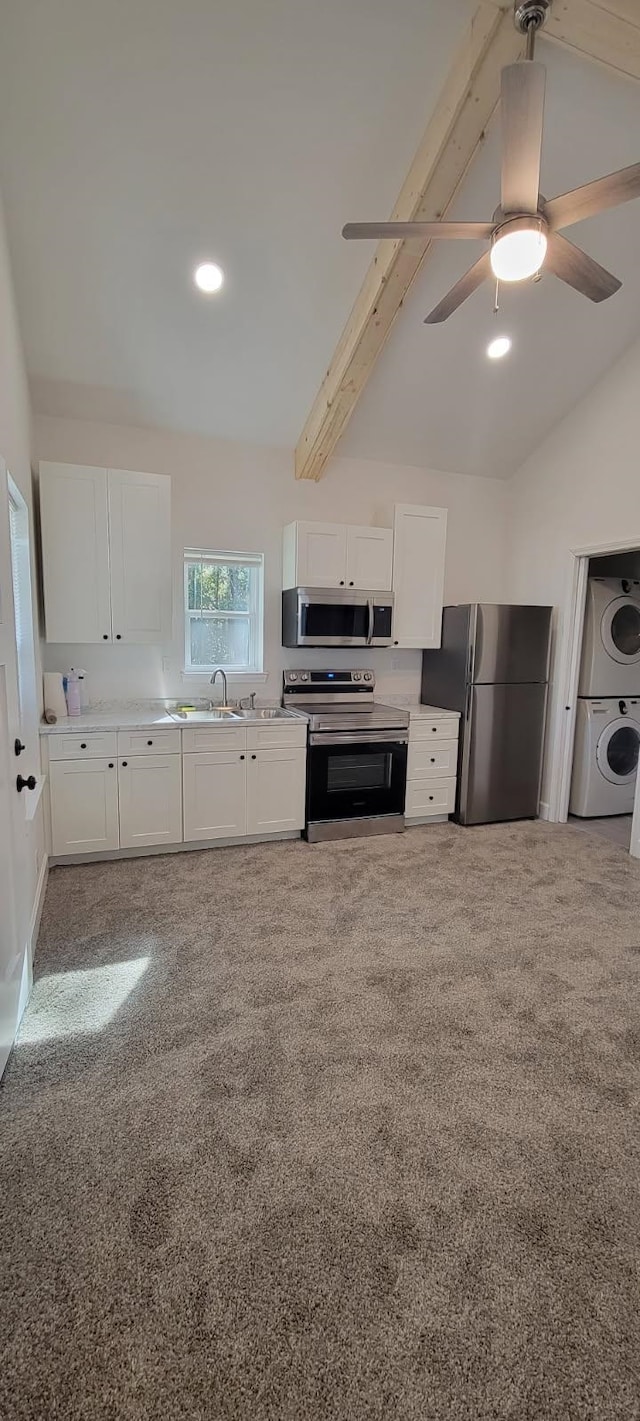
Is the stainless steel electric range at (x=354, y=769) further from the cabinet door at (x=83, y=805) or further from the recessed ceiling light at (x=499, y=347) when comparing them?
the recessed ceiling light at (x=499, y=347)

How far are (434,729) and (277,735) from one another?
1.24 meters

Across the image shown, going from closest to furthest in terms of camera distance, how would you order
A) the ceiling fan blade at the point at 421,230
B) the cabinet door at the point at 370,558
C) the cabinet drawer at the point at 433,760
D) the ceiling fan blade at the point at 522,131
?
the ceiling fan blade at the point at 522,131
the ceiling fan blade at the point at 421,230
the cabinet door at the point at 370,558
the cabinet drawer at the point at 433,760

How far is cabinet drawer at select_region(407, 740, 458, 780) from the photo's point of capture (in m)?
4.33

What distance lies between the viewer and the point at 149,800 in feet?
11.9

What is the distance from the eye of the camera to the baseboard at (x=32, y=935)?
2.26m

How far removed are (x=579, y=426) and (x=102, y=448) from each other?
3.42m

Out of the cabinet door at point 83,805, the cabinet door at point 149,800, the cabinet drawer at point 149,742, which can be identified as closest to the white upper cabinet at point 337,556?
the cabinet drawer at point 149,742

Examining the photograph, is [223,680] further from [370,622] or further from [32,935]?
[32,935]

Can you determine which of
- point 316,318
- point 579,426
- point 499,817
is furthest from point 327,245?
point 499,817

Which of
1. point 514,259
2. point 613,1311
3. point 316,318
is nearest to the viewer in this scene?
point 613,1311

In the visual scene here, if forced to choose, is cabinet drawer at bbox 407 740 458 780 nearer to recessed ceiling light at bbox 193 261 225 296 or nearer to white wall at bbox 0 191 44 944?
white wall at bbox 0 191 44 944

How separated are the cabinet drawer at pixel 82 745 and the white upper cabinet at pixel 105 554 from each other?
624mm

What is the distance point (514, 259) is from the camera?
76.1 inches

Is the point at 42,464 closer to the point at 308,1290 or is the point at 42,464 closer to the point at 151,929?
the point at 151,929
